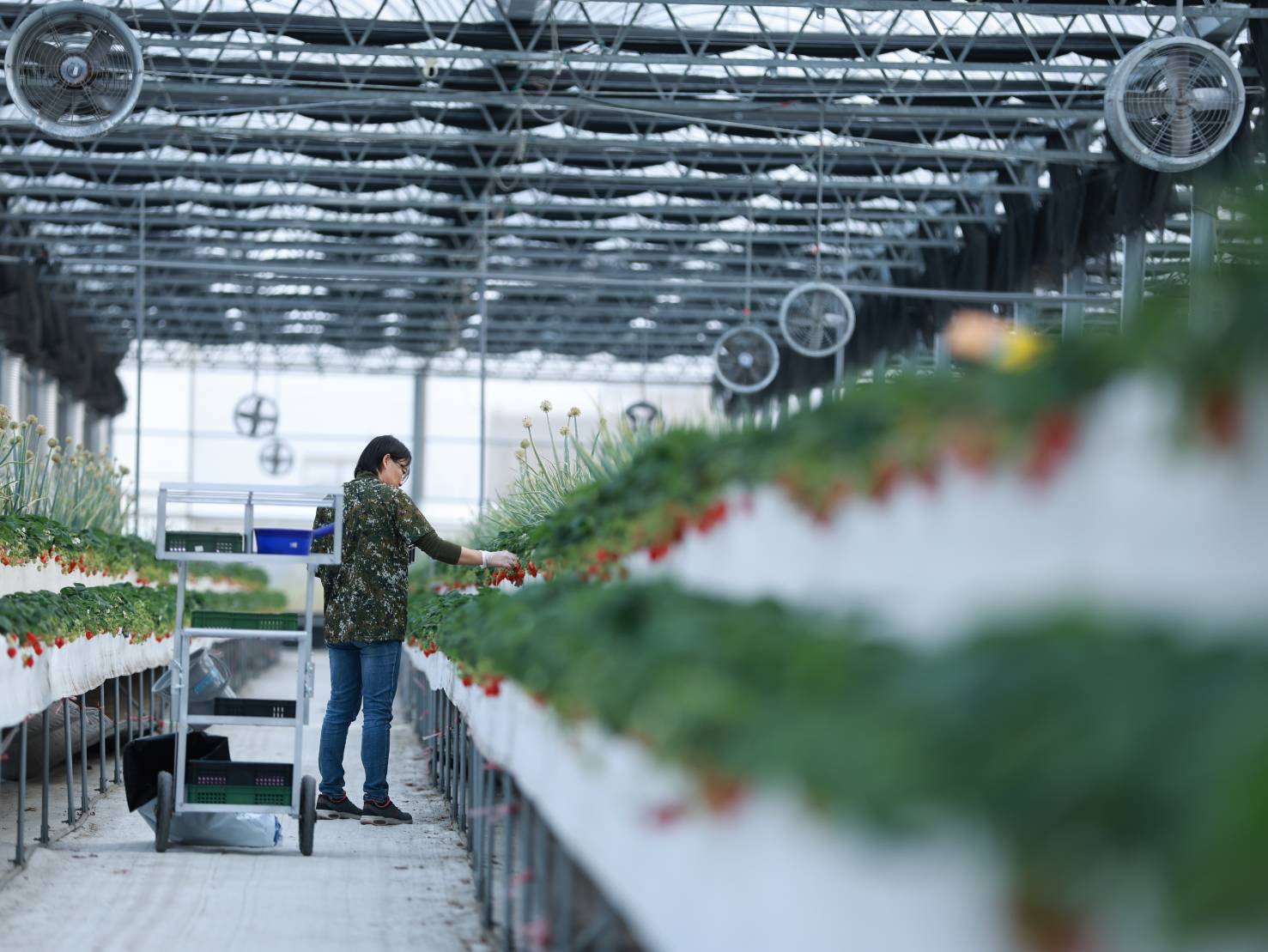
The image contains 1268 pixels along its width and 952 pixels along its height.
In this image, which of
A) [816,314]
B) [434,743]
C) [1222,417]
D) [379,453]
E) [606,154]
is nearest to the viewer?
[1222,417]

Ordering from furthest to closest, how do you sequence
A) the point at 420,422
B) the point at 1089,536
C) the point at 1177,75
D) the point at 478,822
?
the point at 420,422 < the point at 1177,75 < the point at 478,822 < the point at 1089,536

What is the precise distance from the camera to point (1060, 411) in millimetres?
1565

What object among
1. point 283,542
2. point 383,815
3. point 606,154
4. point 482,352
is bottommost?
point 383,815

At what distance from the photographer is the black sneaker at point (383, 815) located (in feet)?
18.5

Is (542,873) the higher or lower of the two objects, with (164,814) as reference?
higher

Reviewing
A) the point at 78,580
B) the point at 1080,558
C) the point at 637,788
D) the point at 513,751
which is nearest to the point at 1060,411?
the point at 1080,558

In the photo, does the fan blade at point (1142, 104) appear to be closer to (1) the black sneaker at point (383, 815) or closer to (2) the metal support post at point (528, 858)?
(1) the black sneaker at point (383, 815)

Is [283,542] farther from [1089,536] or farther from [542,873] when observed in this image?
[1089,536]

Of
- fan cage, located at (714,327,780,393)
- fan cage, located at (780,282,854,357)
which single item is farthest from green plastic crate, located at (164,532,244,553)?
fan cage, located at (714,327,780,393)

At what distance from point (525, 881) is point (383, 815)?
280 cm

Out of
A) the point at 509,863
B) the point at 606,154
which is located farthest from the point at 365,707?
the point at 606,154

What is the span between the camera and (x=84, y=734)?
5.46 meters

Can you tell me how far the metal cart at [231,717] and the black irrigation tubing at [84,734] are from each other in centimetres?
39

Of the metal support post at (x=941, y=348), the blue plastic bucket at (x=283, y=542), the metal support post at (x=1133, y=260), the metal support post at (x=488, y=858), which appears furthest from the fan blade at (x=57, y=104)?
the metal support post at (x=941, y=348)
